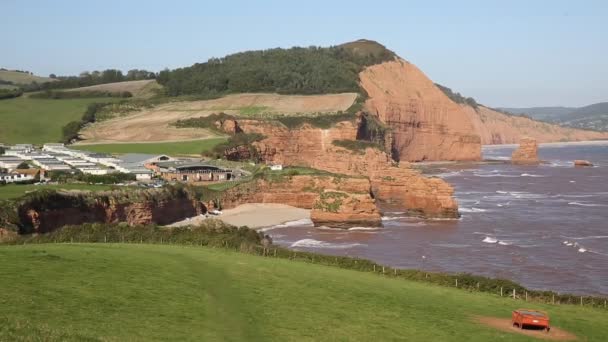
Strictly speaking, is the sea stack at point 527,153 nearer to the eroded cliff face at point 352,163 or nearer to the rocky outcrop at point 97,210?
the eroded cliff face at point 352,163

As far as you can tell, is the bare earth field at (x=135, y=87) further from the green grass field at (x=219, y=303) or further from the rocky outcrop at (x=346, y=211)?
the green grass field at (x=219, y=303)

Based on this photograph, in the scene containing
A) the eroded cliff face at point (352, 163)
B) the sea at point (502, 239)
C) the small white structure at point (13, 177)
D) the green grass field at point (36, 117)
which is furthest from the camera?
the green grass field at point (36, 117)

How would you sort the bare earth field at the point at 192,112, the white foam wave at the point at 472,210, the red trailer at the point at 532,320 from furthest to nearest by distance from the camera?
the bare earth field at the point at 192,112 < the white foam wave at the point at 472,210 < the red trailer at the point at 532,320

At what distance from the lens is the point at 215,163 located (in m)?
85.8

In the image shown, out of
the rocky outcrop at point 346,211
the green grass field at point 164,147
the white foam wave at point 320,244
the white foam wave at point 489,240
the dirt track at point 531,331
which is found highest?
the green grass field at point 164,147

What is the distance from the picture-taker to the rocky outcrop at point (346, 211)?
213 ft

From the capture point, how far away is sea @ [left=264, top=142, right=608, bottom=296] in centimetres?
4538

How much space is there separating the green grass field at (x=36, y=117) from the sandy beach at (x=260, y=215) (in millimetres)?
51590

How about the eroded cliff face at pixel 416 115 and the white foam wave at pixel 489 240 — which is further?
the eroded cliff face at pixel 416 115

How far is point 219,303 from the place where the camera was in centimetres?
2509

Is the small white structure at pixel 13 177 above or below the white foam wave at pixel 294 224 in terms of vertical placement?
above

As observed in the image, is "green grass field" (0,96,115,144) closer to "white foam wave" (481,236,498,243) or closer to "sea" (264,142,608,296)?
"sea" (264,142,608,296)

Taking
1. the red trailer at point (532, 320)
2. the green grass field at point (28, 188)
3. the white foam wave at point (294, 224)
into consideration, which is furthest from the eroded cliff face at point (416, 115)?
the red trailer at point (532, 320)

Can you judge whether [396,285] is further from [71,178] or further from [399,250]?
[71,178]
